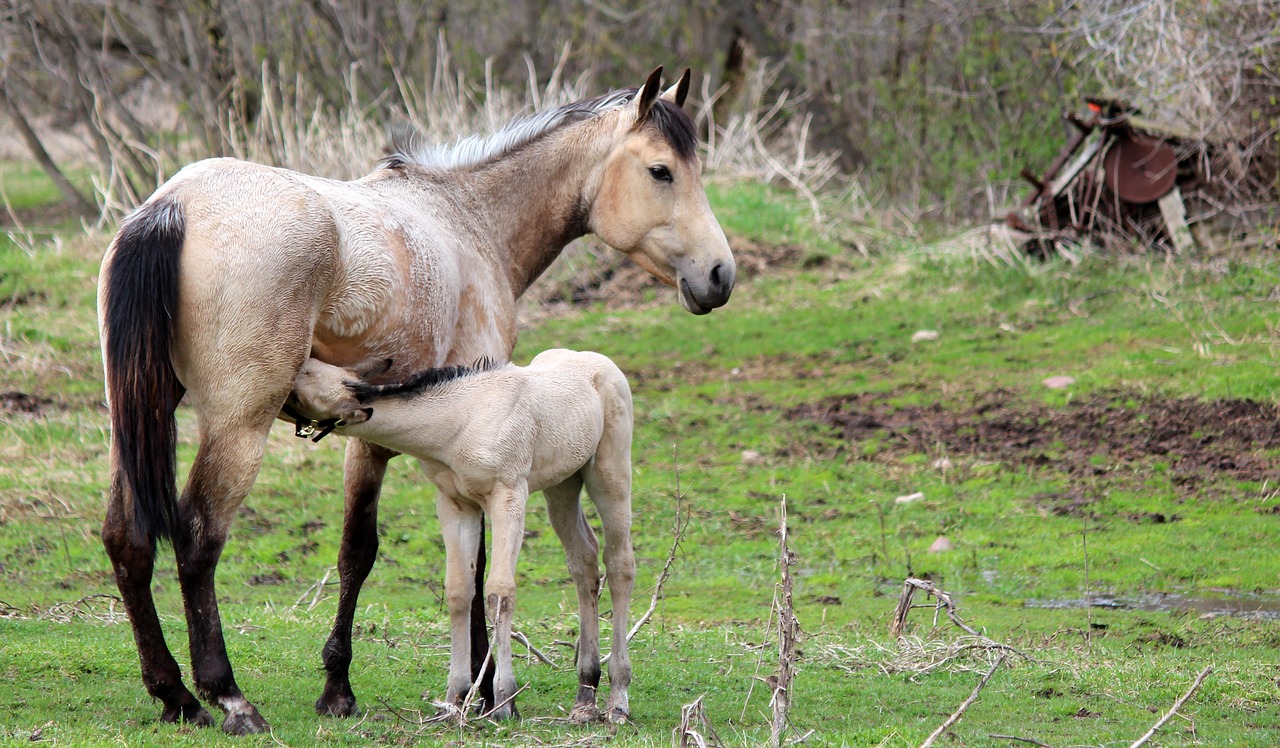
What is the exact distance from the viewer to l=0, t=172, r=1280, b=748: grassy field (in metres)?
5.05

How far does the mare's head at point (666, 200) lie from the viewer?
5535 mm

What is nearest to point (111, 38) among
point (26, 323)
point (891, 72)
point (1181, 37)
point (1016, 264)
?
point (26, 323)

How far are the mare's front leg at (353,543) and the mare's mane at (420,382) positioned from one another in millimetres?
535

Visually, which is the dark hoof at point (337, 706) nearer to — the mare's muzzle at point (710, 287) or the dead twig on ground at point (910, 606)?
→ the mare's muzzle at point (710, 287)

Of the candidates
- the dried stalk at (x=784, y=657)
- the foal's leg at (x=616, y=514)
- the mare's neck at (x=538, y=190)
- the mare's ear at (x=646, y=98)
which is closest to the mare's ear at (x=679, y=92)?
the mare's ear at (x=646, y=98)

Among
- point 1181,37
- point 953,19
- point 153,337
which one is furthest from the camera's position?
point 953,19

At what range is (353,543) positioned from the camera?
5.01m

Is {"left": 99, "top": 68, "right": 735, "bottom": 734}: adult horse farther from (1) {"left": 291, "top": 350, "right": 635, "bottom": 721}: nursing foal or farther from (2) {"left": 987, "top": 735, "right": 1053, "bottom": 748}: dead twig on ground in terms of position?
(2) {"left": 987, "top": 735, "right": 1053, "bottom": 748}: dead twig on ground

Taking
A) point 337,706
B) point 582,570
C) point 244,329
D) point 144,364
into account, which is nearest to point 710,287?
point 582,570

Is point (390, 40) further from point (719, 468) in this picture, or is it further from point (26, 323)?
point (719, 468)

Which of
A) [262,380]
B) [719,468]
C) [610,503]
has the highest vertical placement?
[262,380]

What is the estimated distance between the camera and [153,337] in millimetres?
4043

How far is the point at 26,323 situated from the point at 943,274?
9213 millimetres

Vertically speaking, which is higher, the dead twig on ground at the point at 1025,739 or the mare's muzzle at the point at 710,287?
the mare's muzzle at the point at 710,287
